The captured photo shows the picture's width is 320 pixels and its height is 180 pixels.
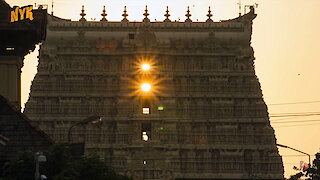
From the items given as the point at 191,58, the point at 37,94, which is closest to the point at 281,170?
the point at 191,58

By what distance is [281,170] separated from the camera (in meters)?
186

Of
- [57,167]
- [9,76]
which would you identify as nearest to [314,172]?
[9,76]

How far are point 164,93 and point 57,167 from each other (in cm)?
11515

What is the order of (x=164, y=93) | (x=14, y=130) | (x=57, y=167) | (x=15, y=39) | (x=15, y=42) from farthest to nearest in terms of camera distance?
(x=164, y=93) → (x=15, y=42) → (x=15, y=39) → (x=14, y=130) → (x=57, y=167)

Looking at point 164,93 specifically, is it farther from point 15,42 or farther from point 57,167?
point 57,167

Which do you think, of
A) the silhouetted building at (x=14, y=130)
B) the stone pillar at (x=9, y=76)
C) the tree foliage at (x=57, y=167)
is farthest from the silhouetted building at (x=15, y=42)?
the silhouetted building at (x=14, y=130)

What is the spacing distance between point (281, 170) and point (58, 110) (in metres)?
30.4

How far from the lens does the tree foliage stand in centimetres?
7188

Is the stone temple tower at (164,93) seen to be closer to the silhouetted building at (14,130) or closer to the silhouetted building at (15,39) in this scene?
the silhouetted building at (15,39)

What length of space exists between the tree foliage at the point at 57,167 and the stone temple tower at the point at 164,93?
10412 cm

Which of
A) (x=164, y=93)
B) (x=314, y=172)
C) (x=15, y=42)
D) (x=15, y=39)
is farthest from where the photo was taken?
(x=164, y=93)

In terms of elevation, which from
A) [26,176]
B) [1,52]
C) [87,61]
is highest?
[87,61]

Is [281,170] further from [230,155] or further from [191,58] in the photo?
[191,58]

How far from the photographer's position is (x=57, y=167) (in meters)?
74.3
